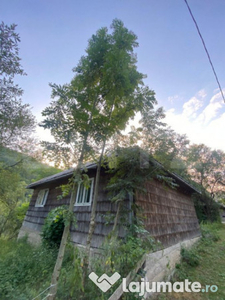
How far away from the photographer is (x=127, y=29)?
3570 millimetres

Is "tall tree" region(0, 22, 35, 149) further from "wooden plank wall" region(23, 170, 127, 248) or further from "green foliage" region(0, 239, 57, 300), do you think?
"green foliage" region(0, 239, 57, 300)

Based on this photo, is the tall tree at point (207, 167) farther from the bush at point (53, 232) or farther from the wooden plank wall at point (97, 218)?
the bush at point (53, 232)

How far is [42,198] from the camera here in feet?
27.3

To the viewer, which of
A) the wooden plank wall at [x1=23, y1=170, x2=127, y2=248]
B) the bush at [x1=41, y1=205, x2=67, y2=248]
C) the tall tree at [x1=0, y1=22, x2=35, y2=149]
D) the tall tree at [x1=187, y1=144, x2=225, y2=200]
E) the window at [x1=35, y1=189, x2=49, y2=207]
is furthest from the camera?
the tall tree at [x1=187, y1=144, x2=225, y2=200]

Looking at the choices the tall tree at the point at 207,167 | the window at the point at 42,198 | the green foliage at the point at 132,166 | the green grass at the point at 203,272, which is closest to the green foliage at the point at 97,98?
the green foliage at the point at 132,166

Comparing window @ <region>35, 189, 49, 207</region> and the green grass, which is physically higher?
window @ <region>35, 189, 49, 207</region>

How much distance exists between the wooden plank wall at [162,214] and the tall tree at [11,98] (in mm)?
5624

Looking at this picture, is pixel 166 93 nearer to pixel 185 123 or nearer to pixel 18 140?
pixel 185 123

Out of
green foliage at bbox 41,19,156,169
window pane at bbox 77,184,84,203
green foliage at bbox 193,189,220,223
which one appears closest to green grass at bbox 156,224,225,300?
window pane at bbox 77,184,84,203

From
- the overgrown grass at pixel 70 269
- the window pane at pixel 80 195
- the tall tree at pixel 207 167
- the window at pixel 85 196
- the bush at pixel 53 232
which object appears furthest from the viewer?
the tall tree at pixel 207 167

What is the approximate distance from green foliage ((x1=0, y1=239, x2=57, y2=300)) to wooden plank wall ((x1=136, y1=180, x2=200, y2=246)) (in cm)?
308

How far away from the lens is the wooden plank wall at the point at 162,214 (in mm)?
4273

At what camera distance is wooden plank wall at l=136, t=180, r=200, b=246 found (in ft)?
14.0

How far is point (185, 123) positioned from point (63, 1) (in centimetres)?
606
